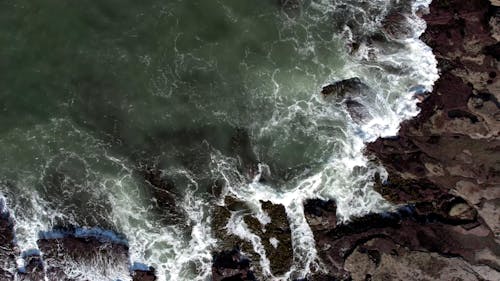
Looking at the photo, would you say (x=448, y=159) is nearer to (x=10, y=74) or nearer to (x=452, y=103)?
(x=452, y=103)

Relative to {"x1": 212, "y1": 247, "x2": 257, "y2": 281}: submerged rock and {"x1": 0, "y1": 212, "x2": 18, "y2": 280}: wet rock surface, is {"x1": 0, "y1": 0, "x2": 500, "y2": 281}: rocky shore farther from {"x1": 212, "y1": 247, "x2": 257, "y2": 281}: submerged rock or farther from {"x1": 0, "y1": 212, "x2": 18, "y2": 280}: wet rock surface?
{"x1": 0, "y1": 212, "x2": 18, "y2": 280}: wet rock surface

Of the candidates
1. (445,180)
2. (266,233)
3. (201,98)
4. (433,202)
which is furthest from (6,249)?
(445,180)

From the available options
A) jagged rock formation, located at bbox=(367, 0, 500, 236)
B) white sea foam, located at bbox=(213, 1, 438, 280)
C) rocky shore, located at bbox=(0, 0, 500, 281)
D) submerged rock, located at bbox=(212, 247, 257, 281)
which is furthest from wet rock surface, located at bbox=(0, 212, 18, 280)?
jagged rock formation, located at bbox=(367, 0, 500, 236)

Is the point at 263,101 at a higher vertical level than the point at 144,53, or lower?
lower

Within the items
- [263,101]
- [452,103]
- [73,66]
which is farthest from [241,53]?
[452,103]

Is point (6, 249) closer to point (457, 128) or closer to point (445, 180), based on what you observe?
point (445, 180)

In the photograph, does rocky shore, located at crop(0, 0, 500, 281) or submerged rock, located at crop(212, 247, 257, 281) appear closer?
rocky shore, located at crop(0, 0, 500, 281)

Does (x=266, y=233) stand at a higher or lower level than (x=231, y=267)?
higher

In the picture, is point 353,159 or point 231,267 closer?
point 353,159
